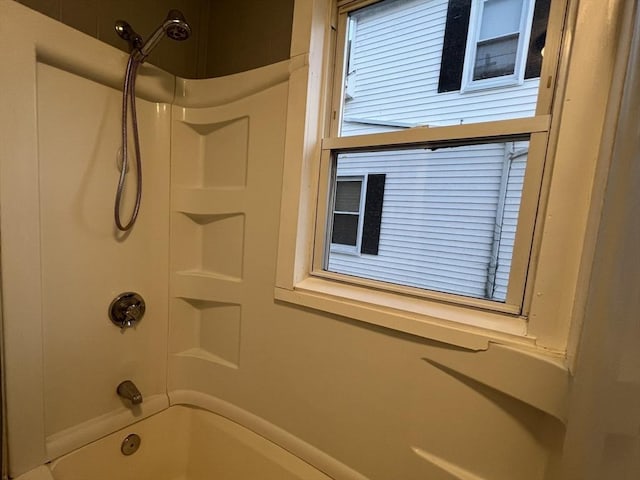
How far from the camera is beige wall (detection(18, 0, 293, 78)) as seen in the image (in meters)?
1.05

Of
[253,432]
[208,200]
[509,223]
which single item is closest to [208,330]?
[253,432]

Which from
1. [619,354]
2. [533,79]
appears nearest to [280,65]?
[533,79]

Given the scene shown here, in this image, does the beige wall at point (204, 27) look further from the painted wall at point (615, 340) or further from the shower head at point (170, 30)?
the painted wall at point (615, 340)

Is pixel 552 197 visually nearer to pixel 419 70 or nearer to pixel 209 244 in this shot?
pixel 419 70

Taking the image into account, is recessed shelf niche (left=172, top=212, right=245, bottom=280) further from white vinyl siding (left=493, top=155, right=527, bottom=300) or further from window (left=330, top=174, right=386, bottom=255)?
white vinyl siding (left=493, top=155, right=527, bottom=300)

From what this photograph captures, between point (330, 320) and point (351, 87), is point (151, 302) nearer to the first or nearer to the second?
point (330, 320)

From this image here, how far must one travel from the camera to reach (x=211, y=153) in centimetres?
125

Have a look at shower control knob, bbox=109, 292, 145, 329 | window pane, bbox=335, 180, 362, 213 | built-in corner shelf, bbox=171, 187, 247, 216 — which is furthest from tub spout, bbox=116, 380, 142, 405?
window pane, bbox=335, 180, 362, 213

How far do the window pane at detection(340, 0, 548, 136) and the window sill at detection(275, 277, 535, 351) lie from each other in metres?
0.54

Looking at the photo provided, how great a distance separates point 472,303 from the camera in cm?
84

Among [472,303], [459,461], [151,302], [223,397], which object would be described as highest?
[472,303]

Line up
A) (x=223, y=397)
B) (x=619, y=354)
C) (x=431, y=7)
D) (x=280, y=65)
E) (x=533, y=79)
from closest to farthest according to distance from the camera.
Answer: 1. (x=619, y=354)
2. (x=533, y=79)
3. (x=431, y=7)
4. (x=280, y=65)
5. (x=223, y=397)

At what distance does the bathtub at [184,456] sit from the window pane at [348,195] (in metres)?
0.90

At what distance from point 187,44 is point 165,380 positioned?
150 cm
